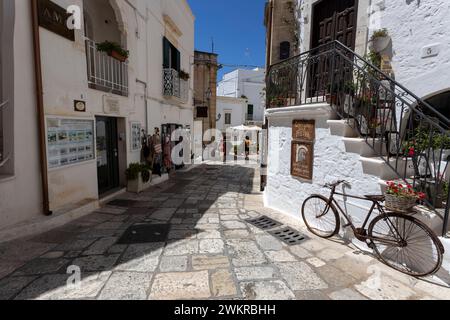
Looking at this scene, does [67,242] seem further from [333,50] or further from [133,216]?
[333,50]

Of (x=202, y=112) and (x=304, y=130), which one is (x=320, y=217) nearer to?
(x=304, y=130)

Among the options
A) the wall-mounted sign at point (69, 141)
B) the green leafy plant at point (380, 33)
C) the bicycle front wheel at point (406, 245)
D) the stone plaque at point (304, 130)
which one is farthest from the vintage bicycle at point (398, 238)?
the wall-mounted sign at point (69, 141)

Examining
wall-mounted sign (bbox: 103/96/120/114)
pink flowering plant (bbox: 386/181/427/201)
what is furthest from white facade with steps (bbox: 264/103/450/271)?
wall-mounted sign (bbox: 103/96/120/114)

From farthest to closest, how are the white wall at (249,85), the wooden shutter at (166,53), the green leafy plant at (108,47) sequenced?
1. the white wall at (249,85)
2. the wooden shutter at (166,53)
3. the green leafy plant at (108,47)

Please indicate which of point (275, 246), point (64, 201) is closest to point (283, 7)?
point (275, 246)

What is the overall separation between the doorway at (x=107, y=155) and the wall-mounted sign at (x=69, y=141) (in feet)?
2.85

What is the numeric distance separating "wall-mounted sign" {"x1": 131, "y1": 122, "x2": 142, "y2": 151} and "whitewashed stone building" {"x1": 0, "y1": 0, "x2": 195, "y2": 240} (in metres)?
0.03

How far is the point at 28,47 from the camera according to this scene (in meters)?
4.23

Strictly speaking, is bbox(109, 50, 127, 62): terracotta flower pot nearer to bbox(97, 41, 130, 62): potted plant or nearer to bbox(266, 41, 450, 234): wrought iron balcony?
bbox(97, 41, 130, 62): potted plant

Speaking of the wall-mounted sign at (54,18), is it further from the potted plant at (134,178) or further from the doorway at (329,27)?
the doorway at (329,27)

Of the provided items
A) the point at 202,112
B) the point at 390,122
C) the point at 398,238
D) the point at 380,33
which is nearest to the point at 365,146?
the point at 390,122

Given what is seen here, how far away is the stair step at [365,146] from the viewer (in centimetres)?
386

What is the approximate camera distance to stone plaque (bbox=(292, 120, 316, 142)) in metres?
4.74

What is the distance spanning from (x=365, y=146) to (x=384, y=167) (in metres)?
0.44
